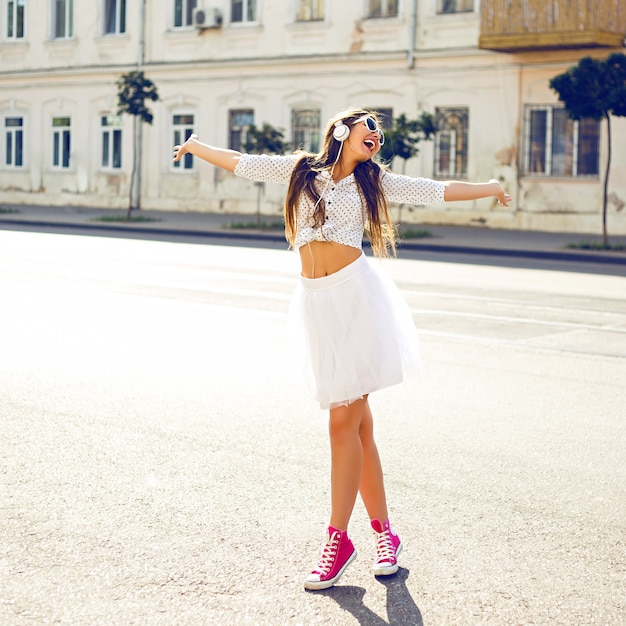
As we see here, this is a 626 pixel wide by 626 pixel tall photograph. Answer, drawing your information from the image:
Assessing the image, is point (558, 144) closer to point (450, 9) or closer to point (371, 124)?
point (450, 9)

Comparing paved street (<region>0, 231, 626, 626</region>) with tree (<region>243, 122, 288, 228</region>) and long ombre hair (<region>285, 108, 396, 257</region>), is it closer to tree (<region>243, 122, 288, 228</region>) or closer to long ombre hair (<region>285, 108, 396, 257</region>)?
long ombre hair (<region>285, 108, 396, 257</region>)

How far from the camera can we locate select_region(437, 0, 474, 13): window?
95.9 feet

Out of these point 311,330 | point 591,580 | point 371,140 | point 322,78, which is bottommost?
point 591,580

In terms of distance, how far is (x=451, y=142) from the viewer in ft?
97.5

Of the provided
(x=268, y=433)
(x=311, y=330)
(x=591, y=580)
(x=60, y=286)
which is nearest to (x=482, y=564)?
(x=591, y=580)

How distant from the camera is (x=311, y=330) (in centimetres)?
467

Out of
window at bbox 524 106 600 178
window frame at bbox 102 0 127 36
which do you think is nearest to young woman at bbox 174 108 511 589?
window at bbox 524 106 600 178

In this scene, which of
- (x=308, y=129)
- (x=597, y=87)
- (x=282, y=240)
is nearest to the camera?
(x=597, y=87)

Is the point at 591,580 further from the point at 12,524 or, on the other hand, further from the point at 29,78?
the point at 29,78

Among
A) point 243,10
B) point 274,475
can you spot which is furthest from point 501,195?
point 243,10

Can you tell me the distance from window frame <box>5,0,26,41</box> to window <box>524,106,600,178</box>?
18.5 metres

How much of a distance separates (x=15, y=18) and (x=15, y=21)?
0.09 m

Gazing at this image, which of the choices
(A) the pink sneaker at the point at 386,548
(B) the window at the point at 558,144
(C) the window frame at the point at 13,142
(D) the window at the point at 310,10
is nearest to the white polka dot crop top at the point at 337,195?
(A) the pink sneaker at the point at 386,548

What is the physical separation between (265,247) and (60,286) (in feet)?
29.4
